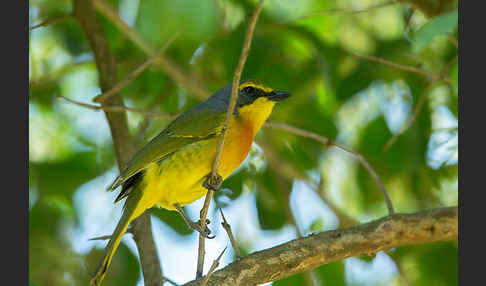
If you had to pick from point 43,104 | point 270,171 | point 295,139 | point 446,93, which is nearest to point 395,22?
point 446,93

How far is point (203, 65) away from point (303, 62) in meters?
1.14

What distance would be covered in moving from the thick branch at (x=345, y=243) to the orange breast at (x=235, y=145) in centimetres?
96

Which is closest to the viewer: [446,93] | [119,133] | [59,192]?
[119,133]

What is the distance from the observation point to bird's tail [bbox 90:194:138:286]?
142 inches

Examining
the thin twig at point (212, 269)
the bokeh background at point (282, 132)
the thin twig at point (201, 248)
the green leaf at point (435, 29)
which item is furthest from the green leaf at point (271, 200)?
the green leaf at point (435, 29)

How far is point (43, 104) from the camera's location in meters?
6.18

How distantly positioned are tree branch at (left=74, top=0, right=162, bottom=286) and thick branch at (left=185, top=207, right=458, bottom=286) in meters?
1.17

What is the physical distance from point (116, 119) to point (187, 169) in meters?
1.21

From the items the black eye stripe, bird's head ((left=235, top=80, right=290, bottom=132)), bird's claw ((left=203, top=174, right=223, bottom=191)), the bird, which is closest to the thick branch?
bird's claw ((left=203, top=174, right=223, bottom=191))

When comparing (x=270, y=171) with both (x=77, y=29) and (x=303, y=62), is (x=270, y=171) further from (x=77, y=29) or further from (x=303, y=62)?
(x=77, y=29)

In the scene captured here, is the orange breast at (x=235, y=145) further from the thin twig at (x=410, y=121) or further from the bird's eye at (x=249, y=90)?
the thin twig at (x=410, y=121)

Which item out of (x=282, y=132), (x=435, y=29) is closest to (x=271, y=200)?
(x=282, y=132)

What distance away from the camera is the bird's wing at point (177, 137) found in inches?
160

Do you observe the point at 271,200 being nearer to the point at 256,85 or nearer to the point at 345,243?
the point at 256,85
